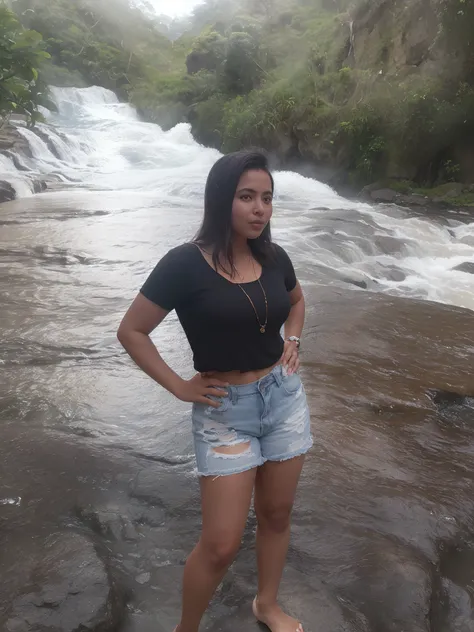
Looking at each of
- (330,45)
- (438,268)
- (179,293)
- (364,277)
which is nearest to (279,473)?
(179,293)

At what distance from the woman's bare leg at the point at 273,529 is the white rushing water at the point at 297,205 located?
4.98 metres

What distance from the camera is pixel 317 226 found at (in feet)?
32.3

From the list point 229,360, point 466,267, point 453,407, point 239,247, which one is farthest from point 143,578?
point 466,267

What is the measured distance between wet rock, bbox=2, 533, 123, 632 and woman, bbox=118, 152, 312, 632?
32 cm

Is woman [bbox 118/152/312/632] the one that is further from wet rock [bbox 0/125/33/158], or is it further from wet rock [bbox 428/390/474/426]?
wet rock [bbox 0/125/33/158]

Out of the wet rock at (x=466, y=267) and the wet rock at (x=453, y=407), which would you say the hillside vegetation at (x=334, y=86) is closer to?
the wet rock at (x=453, y=407)

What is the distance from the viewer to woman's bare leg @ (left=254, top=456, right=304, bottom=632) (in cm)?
170

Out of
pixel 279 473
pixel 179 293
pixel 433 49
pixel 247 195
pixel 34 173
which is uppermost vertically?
pixel 433 49

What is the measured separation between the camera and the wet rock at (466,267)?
8.23 meters

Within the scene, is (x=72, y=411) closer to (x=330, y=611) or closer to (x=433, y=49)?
(x=330, y=611)

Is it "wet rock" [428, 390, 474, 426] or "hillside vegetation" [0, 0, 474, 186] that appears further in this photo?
"hillside vegetation" [0, 0, 474, 186]

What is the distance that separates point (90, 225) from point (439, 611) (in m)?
8.60

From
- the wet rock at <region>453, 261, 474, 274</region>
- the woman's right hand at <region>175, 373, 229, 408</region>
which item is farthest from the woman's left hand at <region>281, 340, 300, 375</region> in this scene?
the wet rock at <region>453, 261, 474, 274</region>

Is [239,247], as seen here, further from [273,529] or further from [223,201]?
[273,529]
